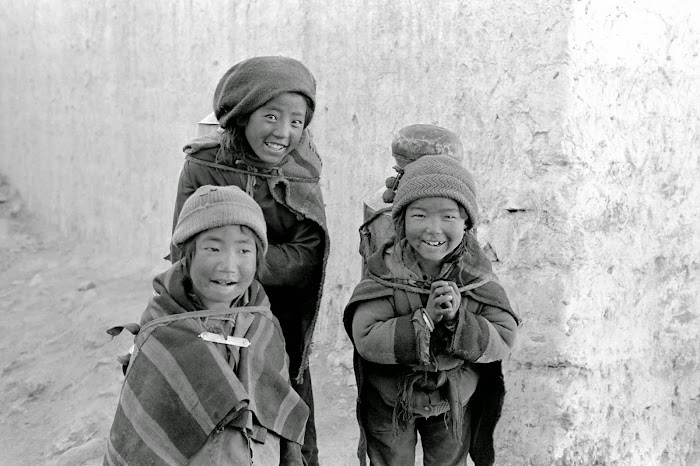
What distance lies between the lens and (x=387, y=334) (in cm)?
285

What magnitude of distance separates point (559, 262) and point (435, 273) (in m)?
1.30

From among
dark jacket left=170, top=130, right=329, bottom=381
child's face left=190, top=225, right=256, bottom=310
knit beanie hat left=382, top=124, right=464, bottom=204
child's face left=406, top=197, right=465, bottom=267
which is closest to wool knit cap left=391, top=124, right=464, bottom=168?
knit beanie hat left=382, top=124, right=464, bottom=204

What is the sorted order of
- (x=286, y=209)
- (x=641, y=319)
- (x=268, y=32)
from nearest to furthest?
(x=286, y=209) < (x=641, y=319) < (x=268, y=32)

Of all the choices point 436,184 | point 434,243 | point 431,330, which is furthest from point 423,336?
point 436,184

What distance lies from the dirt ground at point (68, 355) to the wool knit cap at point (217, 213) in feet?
7.20

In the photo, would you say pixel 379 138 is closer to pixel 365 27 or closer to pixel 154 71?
pixel 365 27

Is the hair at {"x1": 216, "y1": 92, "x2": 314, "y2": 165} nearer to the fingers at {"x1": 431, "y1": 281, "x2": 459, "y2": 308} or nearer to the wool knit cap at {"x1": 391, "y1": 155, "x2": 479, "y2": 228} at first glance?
the wool knit cap at {"x1": 391, "y1": 155, "x2": 479, "y2": 228}

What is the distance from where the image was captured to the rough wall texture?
13.3 feet

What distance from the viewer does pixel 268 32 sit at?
574 cm

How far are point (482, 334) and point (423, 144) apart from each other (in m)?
0.84

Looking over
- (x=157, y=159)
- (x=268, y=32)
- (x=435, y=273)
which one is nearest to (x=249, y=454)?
(x=435, y=273)

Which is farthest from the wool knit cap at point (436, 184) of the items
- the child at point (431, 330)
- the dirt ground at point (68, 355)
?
the dirt ground at point (68, 355)

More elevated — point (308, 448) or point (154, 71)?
point (154, 71)

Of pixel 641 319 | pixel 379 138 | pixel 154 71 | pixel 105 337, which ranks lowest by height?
pixel 105 337
